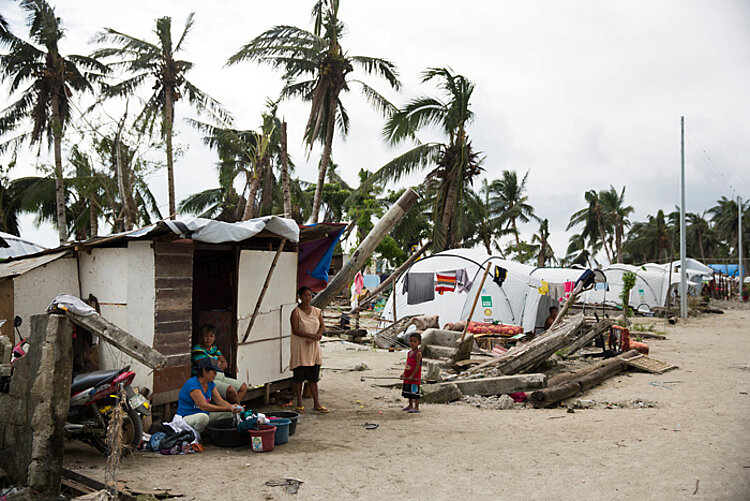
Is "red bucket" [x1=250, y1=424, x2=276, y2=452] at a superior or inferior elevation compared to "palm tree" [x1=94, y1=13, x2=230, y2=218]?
inferior

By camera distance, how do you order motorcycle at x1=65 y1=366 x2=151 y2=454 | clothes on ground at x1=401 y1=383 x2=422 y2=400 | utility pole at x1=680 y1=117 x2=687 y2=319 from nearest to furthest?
motorcycle at x1=65 y1=366 x2=151 y2=454
clothes on ground at x1=401 y1=383 x2=422 y2=400
utility pole at x1=680 y1=117 x2=687 y2=319

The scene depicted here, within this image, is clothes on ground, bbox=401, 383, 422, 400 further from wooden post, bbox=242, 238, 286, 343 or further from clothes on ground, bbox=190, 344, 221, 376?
clothes on ground, bbox=190, 344, 221, 376

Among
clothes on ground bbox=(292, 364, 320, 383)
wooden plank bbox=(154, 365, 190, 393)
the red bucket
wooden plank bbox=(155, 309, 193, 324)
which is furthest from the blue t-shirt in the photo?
clothes on ground bbox=(292, 364, 320, 383)

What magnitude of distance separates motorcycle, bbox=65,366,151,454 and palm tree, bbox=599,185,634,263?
5076 centimetres

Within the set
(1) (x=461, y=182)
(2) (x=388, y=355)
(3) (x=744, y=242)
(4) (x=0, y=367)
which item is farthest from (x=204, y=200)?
(3) (x=744, y=242)

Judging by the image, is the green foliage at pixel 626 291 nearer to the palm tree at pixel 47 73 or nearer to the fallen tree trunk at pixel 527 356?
the fallen tree trunk at pixel 527 356

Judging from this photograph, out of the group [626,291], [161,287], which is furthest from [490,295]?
[161,287]

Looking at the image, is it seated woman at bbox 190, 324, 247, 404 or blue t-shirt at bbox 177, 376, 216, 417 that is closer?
blue t-shirt at bbox 177, 376, 216, 417

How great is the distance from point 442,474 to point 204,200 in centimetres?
3138

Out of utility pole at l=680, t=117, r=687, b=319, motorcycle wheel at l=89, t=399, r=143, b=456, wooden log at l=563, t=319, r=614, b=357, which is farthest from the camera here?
utility pole at l=680, t=117, r=687, b=319

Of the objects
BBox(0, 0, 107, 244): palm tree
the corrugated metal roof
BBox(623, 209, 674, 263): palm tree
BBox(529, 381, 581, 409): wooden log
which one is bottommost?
BBox(529, 381, 581, 409): wooden log

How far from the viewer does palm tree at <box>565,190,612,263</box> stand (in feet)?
169

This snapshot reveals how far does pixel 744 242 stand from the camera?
59.8 metres

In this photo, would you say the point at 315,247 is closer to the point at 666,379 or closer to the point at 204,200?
the point at 666,379
